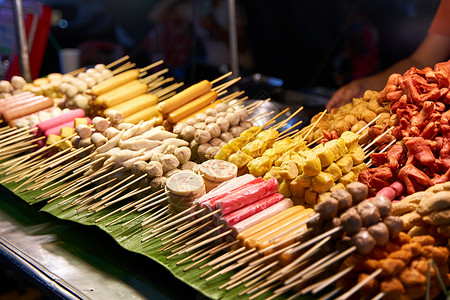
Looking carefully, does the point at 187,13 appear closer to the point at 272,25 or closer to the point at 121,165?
the point at 272,25

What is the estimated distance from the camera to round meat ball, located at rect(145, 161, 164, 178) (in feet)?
11.0

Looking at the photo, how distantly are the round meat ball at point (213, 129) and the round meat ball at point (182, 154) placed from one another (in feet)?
0.92

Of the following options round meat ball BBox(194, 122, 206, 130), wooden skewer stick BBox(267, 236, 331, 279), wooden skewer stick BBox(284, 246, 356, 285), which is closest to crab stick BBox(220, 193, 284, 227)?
wooden skewer stick BBox(267, 236, 331, 279)

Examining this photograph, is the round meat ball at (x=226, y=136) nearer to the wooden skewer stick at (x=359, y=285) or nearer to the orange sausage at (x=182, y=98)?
the orange sausage at (x=182, y=98)

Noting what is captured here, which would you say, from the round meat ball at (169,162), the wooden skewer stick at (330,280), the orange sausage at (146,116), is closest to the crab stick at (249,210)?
the wooden skewer stick at (330,280)

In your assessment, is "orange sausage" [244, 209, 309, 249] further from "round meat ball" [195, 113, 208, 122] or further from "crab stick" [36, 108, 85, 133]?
"crab stick" [36, 108, 85, 133]

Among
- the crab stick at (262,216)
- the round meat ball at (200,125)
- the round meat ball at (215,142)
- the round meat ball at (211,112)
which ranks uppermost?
the round meat ball at (211,112)

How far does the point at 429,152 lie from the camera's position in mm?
2961

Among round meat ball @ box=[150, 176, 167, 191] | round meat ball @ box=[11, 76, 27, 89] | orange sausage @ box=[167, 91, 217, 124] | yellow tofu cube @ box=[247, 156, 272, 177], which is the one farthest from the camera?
round meat ball @ box=[11, 76, 27, 89]

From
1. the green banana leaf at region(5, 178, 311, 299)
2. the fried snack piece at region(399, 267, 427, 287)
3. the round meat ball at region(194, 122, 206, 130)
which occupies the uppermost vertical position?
→ the round meat ball at region(194, 122, 206, 130)

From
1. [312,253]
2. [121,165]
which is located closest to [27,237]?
[121,165]

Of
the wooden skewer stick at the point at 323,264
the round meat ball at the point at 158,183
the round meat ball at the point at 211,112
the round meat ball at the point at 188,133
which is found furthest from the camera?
the round meat ball at the point at 211,112

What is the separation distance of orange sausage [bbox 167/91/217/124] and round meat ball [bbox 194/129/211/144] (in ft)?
1.53

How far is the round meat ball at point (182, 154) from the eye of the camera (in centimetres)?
349
